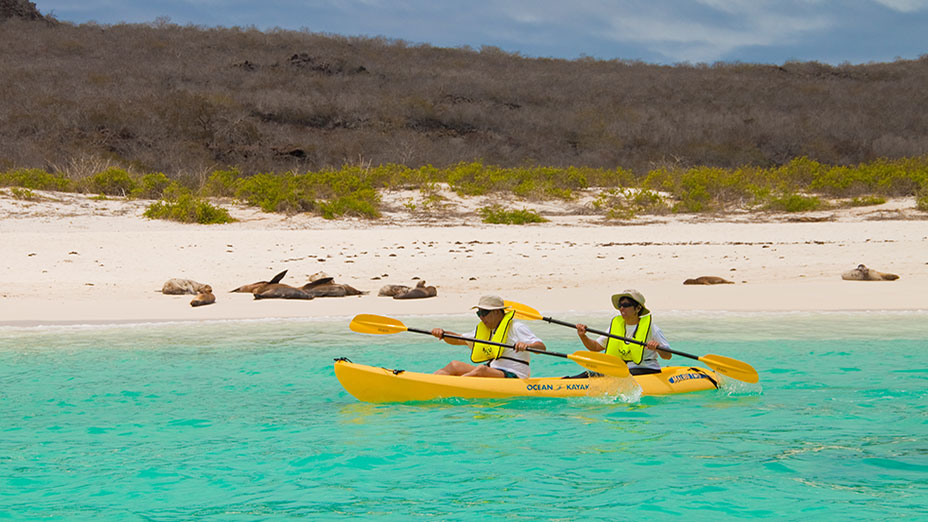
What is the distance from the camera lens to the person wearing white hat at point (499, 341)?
7.91 metres

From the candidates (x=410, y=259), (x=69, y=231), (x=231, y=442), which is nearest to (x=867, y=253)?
(x=410, y=259)

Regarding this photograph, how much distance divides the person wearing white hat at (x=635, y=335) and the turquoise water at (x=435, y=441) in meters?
0.32

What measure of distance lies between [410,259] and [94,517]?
36.3 ft

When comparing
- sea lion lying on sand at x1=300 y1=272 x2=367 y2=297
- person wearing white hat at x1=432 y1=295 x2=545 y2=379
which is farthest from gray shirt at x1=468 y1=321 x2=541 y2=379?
sea lion lying on sand at x1=300 y1=272 x2=367 y2=297

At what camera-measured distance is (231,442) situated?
677 centimetres

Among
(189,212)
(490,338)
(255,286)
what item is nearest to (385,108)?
(189,212)

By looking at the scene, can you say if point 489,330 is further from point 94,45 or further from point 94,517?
point 94,45

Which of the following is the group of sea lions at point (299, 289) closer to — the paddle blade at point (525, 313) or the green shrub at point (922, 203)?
the paddle blade at point (525, 313)

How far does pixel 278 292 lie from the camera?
13.9 meters

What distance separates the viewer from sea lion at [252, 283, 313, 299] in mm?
13773

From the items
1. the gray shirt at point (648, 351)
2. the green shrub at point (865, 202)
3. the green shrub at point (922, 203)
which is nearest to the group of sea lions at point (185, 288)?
Answer: the gray shirt at point (648, 351)

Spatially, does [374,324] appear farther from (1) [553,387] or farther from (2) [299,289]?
(2) [299,289]

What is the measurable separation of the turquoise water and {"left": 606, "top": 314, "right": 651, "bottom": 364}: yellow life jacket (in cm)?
39

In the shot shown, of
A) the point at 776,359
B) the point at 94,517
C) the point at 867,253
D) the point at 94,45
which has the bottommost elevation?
the point at 94,517
